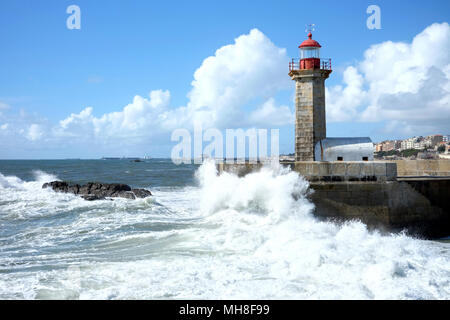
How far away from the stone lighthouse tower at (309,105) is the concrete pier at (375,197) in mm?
1841

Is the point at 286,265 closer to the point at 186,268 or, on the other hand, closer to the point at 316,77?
the point at 186,268

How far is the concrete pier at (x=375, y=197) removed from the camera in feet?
32.3

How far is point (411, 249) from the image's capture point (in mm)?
7578

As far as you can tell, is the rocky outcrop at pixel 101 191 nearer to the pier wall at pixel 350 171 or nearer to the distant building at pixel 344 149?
the distant building at pixel 344 149

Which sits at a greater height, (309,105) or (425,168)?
(309,105)

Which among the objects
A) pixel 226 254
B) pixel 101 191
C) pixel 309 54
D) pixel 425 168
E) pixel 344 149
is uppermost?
pixel 309 54

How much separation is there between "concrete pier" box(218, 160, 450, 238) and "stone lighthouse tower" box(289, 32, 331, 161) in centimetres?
184

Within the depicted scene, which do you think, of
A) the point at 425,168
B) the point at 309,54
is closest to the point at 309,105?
the point at 309,54

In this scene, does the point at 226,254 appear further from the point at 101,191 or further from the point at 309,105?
the point at 101,191

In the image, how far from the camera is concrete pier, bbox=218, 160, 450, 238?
984 cm

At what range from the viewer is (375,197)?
32.4 feet

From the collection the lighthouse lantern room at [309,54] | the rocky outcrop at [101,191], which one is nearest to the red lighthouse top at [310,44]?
the lighthouse lantern room at [309,54]

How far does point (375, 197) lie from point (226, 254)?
4.56 meters
